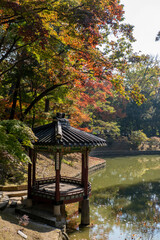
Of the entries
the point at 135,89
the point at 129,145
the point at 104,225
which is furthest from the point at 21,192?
the point at 129,145

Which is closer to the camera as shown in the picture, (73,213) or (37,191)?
(37,191)

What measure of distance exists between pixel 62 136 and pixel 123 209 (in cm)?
595

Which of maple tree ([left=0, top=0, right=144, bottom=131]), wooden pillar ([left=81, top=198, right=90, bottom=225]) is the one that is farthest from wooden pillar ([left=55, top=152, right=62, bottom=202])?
maple tree ([left=0, top=0, right=144, bottom=131])

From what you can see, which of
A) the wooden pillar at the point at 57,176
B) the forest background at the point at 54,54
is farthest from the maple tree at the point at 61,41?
the wooden pillar at the point at 57,176

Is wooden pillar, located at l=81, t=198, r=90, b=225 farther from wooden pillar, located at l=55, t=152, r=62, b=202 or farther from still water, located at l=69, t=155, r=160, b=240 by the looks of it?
wooden pillar, located at l=55, t=152, r=62, b=202

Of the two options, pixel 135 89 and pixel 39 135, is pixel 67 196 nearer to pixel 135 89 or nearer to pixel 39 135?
pixel 39 135

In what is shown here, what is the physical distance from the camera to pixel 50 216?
27.1 ft

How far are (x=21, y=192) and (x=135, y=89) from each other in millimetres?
7110

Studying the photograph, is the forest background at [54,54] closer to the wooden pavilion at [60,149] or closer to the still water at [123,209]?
the wooden pavilion at [60,149]

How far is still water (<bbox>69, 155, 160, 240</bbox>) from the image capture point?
8875mm

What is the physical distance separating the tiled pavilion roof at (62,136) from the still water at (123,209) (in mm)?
3451

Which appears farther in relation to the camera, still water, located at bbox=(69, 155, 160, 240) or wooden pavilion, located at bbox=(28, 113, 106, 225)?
still water, located at bbox=(69, 155, 160, 240)

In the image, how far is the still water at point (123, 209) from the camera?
29.1ft

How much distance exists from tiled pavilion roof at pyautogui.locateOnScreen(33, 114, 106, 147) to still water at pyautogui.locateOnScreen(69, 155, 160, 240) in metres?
3.45
